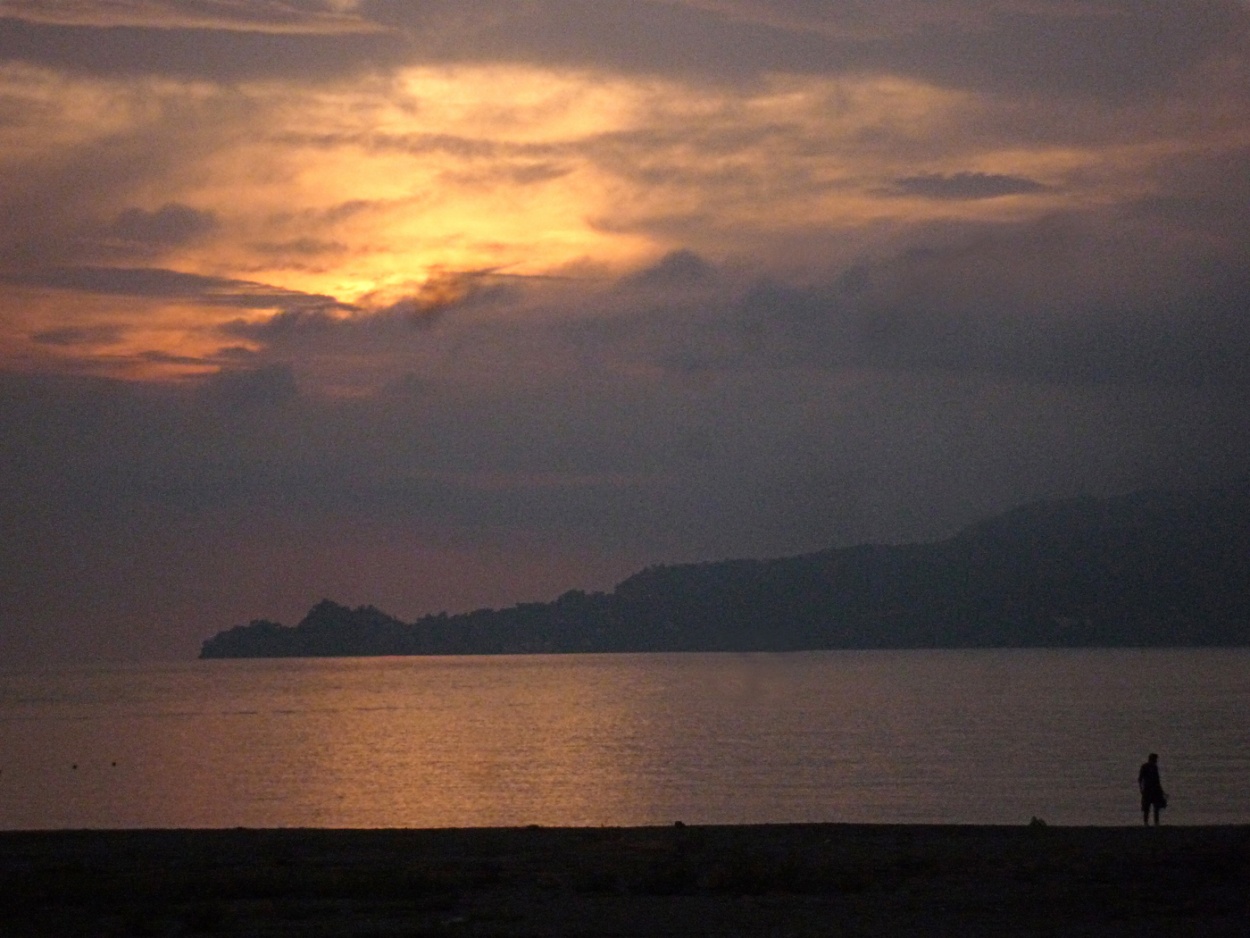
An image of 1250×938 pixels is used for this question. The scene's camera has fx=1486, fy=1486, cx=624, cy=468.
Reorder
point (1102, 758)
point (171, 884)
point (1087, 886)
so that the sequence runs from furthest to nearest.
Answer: point (1102, 758) → point (171, 884) → point (1087, 886)

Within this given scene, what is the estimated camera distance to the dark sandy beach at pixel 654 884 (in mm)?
20594

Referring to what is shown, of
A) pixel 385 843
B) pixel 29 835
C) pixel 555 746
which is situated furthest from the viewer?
pixel 555 746

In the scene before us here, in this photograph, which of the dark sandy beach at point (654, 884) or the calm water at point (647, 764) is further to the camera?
the calm water at point (647, 764)

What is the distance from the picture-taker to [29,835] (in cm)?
3497

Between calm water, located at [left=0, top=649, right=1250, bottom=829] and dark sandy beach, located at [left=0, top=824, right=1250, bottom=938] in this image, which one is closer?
dark sandy beach, located at [left=0, top=824, right=1250, bottom=938]

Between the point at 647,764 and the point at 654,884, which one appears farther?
the point at 647,764

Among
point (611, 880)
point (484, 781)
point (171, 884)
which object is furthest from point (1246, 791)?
point (171, 884)

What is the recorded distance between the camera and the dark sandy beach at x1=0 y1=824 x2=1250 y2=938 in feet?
67.6

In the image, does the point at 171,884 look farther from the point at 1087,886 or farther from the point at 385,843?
the point at 1087,886

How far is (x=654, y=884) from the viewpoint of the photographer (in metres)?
23.9

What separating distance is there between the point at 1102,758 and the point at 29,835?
207 ft

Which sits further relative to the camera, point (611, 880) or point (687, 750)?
point (687, 750)

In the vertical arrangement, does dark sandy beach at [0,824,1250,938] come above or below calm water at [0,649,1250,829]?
above

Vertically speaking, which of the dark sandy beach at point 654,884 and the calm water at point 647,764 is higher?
the dark sandy beach at point 654,884
